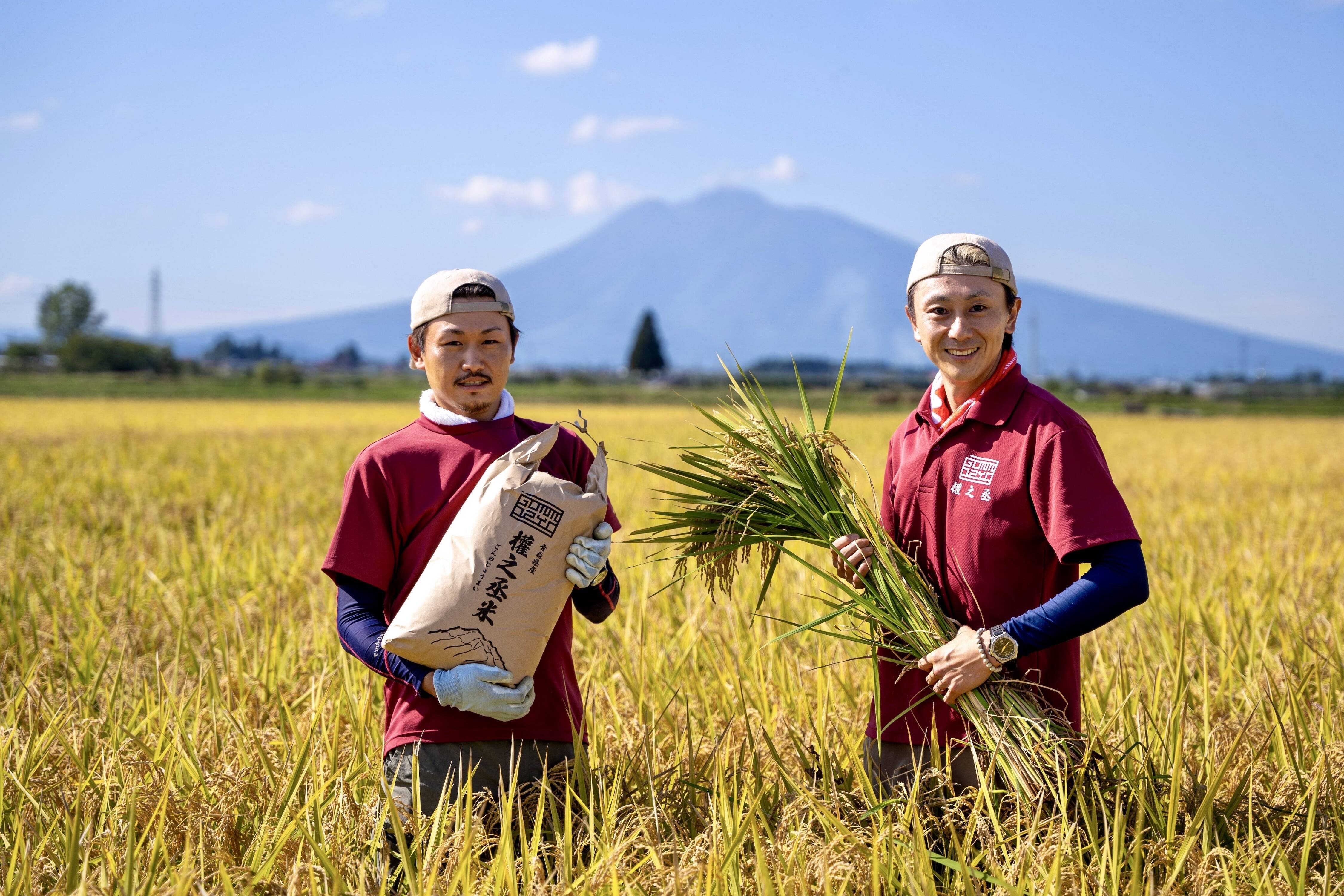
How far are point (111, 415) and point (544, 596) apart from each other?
77.3 ft

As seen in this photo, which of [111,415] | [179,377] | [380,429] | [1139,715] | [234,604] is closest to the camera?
[1139,715]

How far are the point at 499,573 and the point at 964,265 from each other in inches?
44.7

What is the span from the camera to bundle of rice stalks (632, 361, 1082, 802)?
6.89 ft

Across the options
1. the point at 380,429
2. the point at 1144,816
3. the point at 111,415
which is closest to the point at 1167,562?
the point at 1144,816

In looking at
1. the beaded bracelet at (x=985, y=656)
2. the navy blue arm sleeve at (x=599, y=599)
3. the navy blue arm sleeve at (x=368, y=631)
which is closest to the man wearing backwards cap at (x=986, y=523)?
the beaded bracelet at (x=985, y=656)

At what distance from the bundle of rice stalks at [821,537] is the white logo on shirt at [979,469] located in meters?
0.22

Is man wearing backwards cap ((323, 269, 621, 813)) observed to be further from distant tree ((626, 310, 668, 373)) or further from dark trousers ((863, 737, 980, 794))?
distant tree ((626, 310, 668, 373))

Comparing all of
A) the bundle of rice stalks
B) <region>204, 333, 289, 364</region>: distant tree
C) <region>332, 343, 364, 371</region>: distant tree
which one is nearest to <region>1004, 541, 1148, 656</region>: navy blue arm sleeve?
the bundle of rice stalks

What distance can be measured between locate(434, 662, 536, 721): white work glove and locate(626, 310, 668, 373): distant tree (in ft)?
396

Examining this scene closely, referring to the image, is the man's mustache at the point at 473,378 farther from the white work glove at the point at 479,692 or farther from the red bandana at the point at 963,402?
the red bandana at the point at 963,402

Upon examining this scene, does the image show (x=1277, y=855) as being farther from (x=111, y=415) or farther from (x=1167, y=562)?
(x=111, y=415)

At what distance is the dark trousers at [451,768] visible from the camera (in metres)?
2.13

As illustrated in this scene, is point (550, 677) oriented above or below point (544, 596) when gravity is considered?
below

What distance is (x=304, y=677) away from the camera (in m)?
3.47
